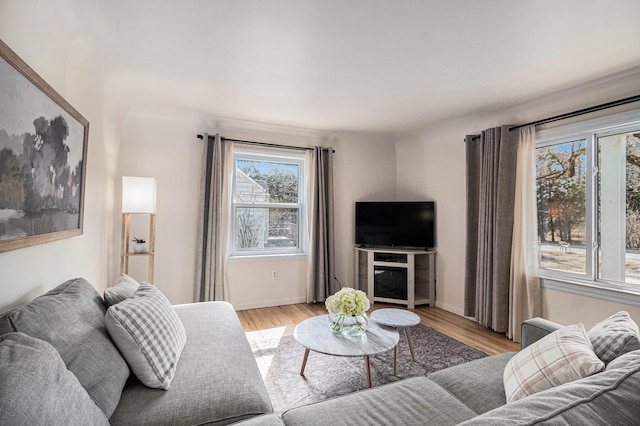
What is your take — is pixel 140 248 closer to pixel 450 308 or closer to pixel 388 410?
pixel 388 410

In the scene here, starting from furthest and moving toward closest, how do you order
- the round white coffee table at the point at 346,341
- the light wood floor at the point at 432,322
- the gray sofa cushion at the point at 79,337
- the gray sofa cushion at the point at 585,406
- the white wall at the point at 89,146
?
the light wood floor at the point at 432,322
the round white coffee table at the point at 346,341
the white wall at the point at 89,146
the gray sofa cushion at the point at 79,337
the gray sofa cushion at the point at 585,406

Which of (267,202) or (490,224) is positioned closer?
(490,224)

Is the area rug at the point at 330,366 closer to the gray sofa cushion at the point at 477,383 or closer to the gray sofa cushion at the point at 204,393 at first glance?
the gray sofa cushion at the point at 204,393

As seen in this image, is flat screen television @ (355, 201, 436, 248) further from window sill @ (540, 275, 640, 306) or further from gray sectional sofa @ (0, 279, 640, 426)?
gray sectional sofa @ (0, 279, 640, 426)

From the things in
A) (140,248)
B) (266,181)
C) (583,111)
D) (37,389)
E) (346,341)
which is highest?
(583,111)

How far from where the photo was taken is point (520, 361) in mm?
1351

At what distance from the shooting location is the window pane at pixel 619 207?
2527mm

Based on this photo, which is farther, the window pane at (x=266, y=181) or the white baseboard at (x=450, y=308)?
the window pane at (x=266, y=181)

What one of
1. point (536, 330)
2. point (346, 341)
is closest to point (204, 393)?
point (346, 341)

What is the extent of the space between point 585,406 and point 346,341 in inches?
60.2

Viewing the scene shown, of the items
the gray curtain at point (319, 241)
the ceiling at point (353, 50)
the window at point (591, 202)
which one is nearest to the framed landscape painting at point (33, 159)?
the ceiling at point (353, 50)

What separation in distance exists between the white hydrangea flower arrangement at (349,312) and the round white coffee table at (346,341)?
58mm

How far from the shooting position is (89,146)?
2.37 meters

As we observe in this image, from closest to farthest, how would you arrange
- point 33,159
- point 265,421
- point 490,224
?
point 265,421
point 33,159
point 490,224
